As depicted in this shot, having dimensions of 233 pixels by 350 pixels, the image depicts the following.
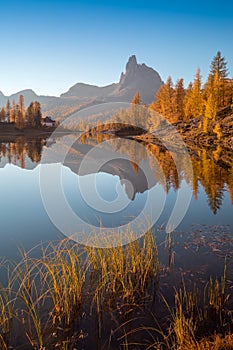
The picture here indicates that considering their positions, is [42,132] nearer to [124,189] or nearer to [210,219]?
[124,189]

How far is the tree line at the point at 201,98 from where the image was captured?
6456cm

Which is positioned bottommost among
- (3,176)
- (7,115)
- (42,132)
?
(3,176)

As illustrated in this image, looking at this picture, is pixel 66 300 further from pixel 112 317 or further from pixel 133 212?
pixel 133 212

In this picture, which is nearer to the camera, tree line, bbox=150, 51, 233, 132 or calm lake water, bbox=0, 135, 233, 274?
calm lake water, bbox=0, 135, 233, 274

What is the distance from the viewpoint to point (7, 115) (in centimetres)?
13125

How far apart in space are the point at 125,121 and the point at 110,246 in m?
103

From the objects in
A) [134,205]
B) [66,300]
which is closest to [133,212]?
[134,205]

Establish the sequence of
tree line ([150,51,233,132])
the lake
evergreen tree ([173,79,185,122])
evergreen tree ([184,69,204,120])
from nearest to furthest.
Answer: the lake
tree line ([150,51,233,132])
evergreen tree ([184,69,204,120])
evergreen tree ([173,79,185,122])

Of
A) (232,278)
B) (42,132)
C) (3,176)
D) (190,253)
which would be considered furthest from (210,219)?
(42,132)

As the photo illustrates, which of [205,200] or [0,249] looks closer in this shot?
[0,249]

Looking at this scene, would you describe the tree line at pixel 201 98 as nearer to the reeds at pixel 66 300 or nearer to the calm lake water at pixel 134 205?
the calm lake water at pixel 134 205

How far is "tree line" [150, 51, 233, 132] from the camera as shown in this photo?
212 ft

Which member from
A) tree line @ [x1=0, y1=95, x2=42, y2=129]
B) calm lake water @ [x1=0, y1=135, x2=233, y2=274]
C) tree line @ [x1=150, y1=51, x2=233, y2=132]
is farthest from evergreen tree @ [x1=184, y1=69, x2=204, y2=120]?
tree line @ [x1=0, y1=95, x2=42, y2=129]

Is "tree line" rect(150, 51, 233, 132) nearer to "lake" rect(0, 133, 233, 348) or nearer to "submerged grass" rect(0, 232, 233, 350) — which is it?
"lake" rect(0, 133, 233, 348)
